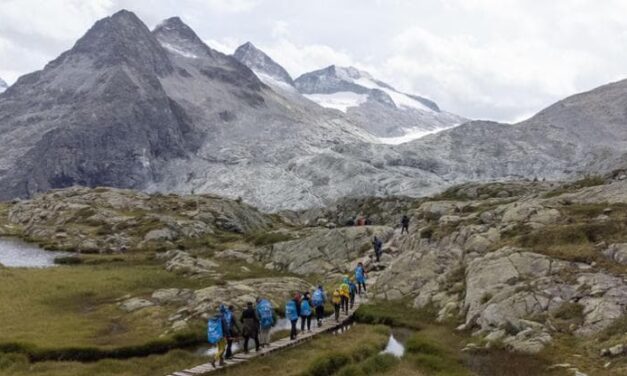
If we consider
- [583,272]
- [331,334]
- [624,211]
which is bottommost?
[331,334]

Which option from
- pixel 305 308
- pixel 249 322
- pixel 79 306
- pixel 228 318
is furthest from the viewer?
pixel 79 306

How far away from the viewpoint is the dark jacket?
3897cm

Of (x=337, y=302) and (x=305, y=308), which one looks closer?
(x=305, y=308)

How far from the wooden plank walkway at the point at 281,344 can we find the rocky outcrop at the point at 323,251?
73.4 feet

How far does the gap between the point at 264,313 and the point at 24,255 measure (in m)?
74.3

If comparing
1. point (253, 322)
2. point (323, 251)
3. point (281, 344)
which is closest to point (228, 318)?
point (253, 322)

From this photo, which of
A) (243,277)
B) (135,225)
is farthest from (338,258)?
(135,225)

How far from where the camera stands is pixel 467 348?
3819 cm

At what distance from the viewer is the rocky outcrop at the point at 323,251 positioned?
263ft

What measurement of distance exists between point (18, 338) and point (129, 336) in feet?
25.1

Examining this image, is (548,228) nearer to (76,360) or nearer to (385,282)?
(385,282)

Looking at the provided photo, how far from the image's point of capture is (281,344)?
41719 mm

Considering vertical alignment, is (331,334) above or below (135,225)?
below

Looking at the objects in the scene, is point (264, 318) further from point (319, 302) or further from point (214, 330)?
point (319, 302)
